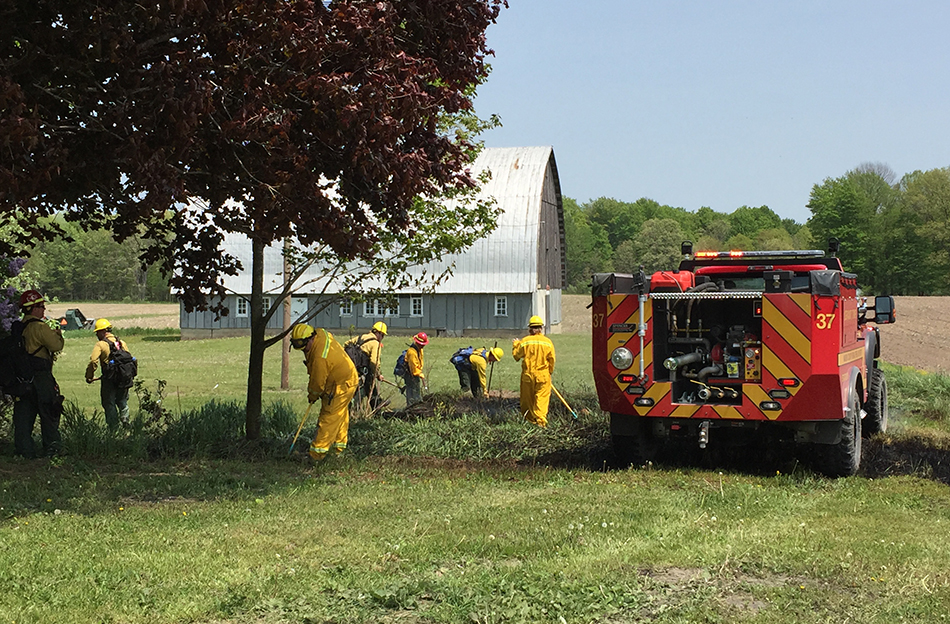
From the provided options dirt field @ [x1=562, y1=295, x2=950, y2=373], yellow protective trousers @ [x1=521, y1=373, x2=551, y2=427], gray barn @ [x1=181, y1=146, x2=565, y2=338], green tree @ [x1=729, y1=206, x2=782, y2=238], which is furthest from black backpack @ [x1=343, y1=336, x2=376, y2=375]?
green tree @ [x1=729, y1=206, x2=782, y2=238]

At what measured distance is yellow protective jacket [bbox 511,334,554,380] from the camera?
1279 centimetres

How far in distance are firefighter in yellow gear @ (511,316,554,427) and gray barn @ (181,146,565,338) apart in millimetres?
29944

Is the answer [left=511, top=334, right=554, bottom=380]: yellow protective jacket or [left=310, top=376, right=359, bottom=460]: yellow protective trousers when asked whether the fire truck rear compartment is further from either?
[left=310, top=376, right=359, bottom=460]: yellow protective trousers

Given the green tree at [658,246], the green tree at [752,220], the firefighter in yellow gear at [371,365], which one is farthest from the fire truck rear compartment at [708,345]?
the green tree at [752,220]

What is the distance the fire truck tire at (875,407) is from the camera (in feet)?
41.7

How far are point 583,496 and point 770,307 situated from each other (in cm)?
259

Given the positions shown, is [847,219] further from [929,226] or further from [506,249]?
[506,249]

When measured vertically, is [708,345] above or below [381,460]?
above

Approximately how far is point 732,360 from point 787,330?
72 cm

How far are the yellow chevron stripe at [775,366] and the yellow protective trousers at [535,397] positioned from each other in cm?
387

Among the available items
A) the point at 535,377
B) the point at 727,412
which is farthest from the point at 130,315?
the point at 727,412

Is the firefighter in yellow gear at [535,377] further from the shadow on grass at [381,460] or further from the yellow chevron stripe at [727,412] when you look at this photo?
the yellow chevron stripe at [727,412]

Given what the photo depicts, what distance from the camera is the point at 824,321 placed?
9.26 meters

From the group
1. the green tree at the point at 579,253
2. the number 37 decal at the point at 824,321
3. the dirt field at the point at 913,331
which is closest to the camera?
the number 37 decal at the point at 824,321
